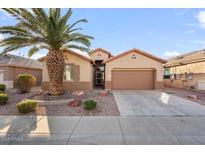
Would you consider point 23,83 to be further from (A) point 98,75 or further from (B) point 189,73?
(B) point 189,73

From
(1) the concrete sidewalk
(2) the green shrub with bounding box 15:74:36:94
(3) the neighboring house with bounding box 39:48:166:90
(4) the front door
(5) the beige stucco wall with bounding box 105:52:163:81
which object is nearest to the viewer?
(1) the concrete sidewalk

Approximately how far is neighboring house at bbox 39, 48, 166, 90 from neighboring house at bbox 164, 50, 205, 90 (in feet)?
12.7

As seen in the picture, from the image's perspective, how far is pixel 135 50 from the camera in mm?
19750

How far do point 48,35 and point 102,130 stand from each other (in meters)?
8.72

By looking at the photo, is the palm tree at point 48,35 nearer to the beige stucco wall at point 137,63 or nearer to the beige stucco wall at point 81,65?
the beige stucco wall at point 81,65

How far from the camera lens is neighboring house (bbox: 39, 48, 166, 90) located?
1916 cm

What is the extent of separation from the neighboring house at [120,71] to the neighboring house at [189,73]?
3886 mm

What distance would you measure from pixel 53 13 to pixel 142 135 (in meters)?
10.3

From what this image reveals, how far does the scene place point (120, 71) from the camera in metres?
20.4

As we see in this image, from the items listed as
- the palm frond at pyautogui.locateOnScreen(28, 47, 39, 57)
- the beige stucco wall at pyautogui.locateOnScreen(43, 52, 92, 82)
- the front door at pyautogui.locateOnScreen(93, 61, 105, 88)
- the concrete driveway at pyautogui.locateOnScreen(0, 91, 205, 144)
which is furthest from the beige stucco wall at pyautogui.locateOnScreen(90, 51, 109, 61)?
the concrete driveway at pyautogui.locateOnScreen(0, 91, 205, 144)

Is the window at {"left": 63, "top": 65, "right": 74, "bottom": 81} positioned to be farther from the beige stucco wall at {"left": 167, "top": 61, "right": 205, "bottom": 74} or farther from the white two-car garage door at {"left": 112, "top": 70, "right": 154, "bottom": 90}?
the beige stucco wall at {"left": 167, "top": 61, "right": 205, "bottom": 74}
